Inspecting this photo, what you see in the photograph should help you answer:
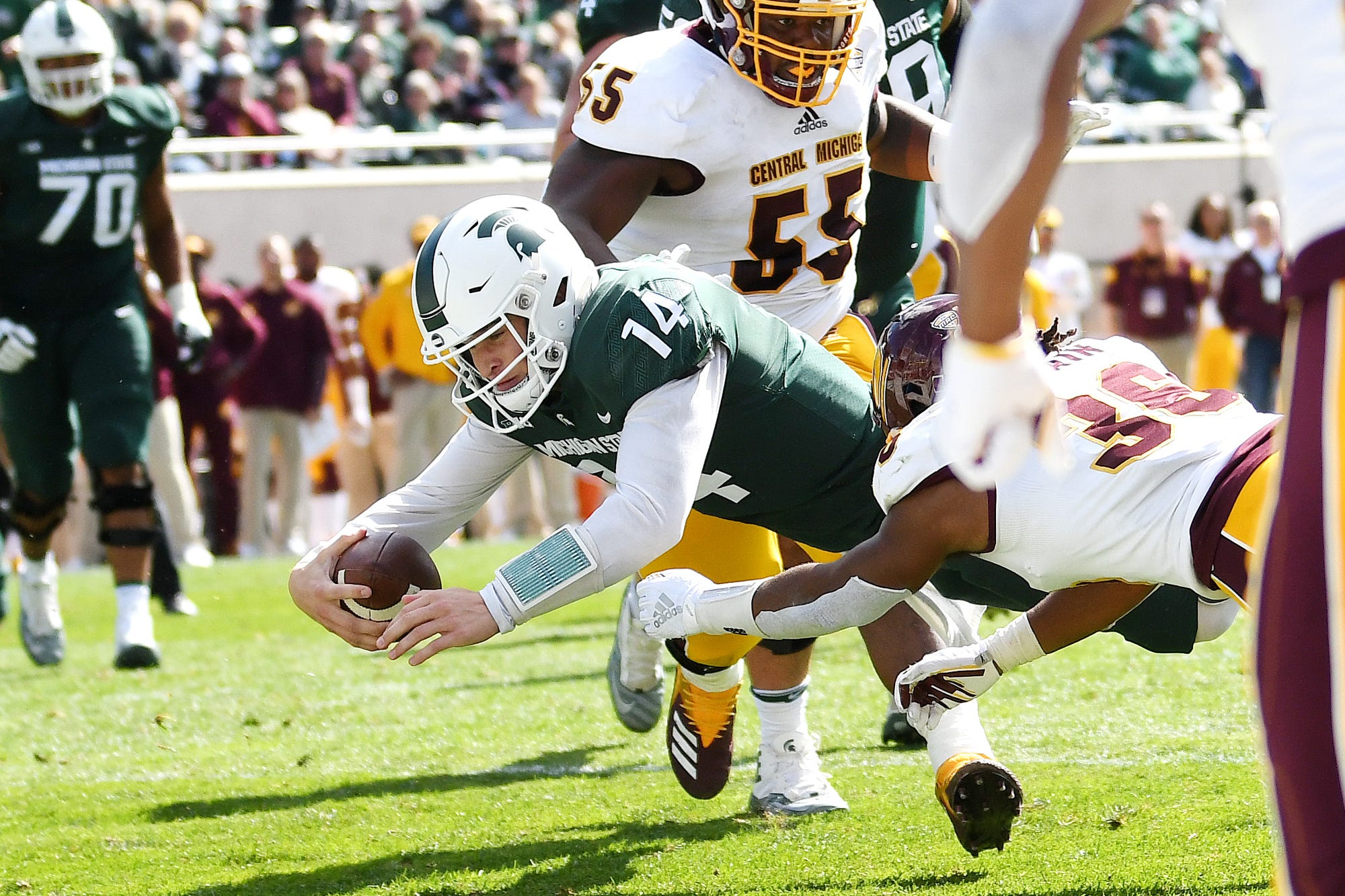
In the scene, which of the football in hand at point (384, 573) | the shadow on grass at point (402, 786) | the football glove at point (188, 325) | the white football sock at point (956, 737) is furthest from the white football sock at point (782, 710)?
the football glove at point (188, 325)

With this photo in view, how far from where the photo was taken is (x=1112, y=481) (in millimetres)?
2682

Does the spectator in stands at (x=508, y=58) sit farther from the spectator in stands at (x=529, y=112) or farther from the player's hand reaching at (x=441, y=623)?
the player's hand reaching at (x=441, y=623)

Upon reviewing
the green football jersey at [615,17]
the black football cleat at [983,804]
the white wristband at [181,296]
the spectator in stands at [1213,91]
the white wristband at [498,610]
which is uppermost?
the green football jersey at [615,17]

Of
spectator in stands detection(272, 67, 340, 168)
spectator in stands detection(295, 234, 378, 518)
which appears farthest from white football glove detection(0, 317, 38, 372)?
spectator in stands detection(272, 67, 340, 168)

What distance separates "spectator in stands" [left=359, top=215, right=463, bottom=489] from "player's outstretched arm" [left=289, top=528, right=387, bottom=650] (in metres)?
6.22

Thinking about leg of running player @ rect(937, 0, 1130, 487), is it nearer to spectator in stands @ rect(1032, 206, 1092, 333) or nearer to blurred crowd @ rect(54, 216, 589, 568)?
blurred crowd @ rect(54, 216, 589, 568)

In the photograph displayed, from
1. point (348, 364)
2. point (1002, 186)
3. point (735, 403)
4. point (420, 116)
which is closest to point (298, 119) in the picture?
point (420, 116)

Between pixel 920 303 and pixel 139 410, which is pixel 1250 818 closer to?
pixel 920 303

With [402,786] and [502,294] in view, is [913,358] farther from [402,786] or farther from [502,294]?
[402,786]

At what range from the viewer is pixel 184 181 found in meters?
12.0

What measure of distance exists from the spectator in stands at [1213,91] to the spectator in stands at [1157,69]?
7 centimetres

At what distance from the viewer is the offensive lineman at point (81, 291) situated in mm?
5926

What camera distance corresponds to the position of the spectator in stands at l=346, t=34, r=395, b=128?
13195 millimetres

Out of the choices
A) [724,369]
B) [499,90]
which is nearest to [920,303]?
[724,369]
